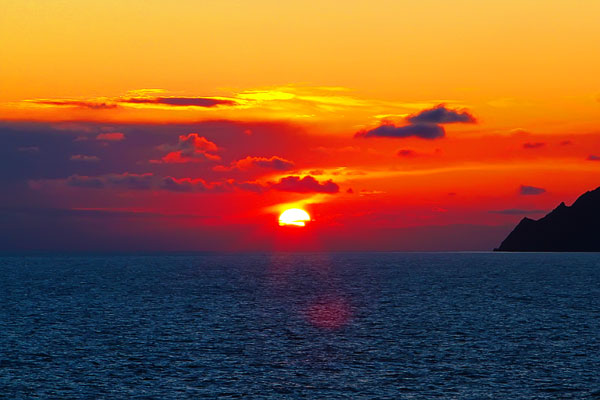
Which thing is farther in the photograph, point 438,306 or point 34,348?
point 438,306

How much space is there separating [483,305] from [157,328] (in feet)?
220

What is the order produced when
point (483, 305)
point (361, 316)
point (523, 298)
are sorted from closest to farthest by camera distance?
point (361, 316)
point (483, 305)
point (523, 298)

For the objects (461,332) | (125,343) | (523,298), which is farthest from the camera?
(523,298)

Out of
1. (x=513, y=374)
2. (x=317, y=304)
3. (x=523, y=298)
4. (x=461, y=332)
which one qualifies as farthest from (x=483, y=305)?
(x=513, y=374)

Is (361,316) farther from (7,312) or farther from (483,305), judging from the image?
(7,312)

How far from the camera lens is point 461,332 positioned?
360ft

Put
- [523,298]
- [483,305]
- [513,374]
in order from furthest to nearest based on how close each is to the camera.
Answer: [523,298]
[483,305]
[513,374]

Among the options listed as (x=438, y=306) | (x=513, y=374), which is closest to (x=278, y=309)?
(x=438, y=306)

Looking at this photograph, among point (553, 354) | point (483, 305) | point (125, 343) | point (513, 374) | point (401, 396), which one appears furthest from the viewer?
point (483, 305)

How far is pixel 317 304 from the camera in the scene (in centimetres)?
15712

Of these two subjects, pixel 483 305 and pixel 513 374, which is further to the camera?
pixel 483 305

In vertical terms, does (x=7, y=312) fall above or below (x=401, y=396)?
above

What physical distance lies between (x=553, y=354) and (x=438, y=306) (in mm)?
61162

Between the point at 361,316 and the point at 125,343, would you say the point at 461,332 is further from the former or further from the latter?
the point at 125,343
